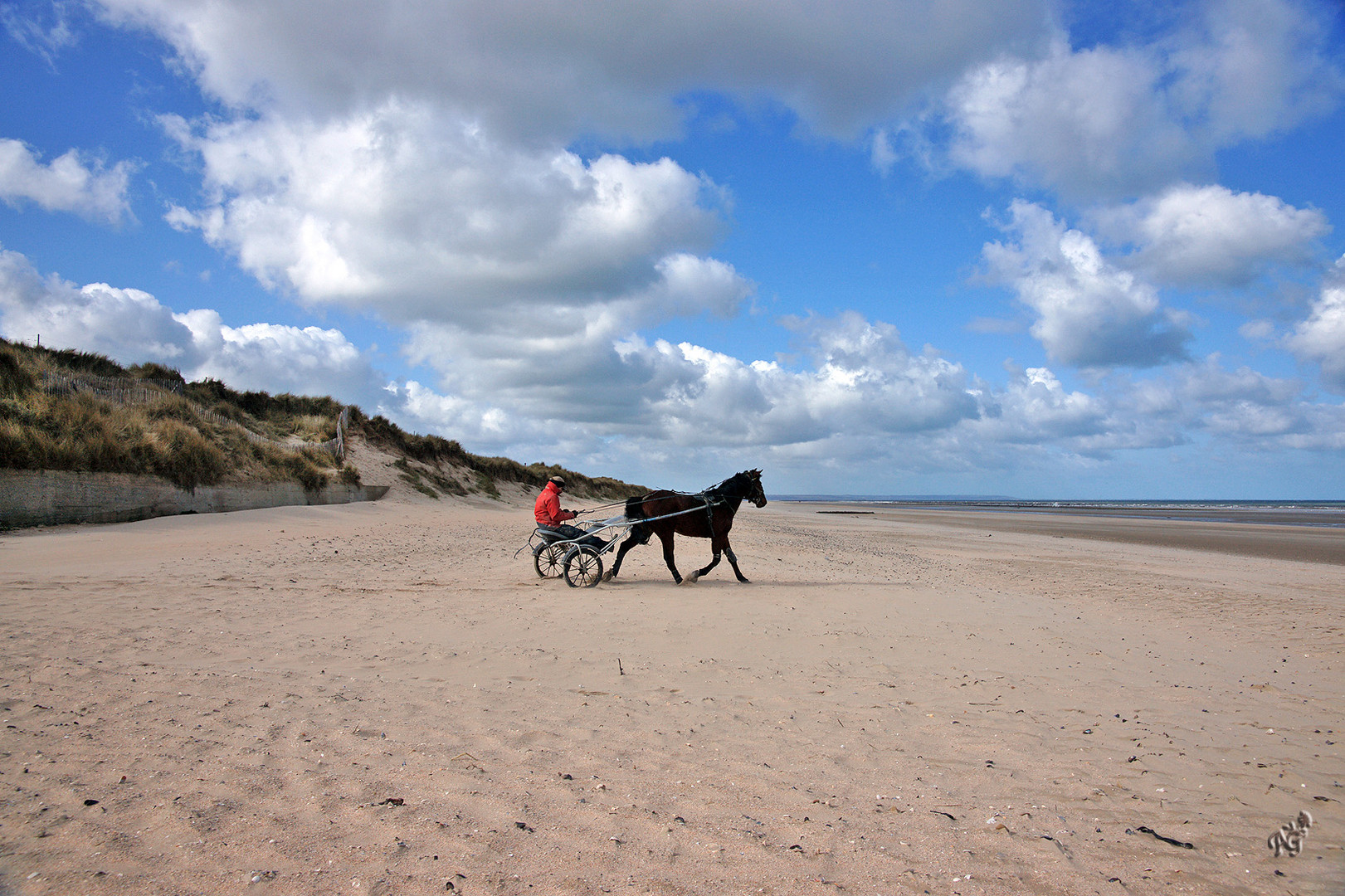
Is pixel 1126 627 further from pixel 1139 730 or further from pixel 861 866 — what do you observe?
pixel 861 866

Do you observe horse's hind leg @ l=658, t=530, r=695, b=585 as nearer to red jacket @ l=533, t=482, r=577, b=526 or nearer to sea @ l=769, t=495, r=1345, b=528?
red jacket @ l=533, t=482, r=577, b=526

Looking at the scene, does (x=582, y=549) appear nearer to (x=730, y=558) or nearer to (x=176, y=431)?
(x=730, y=558)

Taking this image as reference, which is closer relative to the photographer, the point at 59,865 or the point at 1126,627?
the point at 59,865

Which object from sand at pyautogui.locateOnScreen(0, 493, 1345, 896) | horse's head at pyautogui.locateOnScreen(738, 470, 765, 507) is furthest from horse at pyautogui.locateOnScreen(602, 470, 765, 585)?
sand at pyautogui.locateOnScreen(0, 493, 1345, 896)

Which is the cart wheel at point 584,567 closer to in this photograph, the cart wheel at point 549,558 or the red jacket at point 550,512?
the cart wheel at point 549,558

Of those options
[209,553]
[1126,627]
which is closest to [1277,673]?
[1126,627]

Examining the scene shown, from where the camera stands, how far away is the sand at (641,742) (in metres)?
3.20

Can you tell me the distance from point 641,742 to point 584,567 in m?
6.79

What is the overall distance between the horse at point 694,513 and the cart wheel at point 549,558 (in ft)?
A: 3.20

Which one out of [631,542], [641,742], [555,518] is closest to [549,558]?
[555,518]

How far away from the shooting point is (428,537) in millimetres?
17672

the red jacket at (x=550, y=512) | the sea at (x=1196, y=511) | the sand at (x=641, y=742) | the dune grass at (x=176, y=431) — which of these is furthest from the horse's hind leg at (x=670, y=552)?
the sea at (x=1196, y=511)

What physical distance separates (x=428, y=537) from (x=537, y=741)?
14.1 meters
